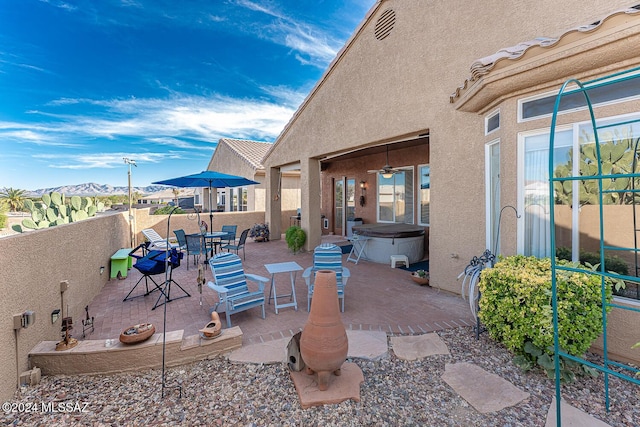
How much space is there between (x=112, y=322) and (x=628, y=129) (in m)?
8.35

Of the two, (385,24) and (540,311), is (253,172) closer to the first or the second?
(385,24)

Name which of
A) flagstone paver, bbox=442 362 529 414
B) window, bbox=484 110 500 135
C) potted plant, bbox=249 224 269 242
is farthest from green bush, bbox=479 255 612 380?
potted plant, bbox=249 224 269 242

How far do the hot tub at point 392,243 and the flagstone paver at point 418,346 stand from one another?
4.81m

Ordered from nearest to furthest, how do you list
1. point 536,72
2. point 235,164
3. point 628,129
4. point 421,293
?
point 628,129 < point 536,72 < point 421,293 < point 235,164

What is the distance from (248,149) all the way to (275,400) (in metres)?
20.1

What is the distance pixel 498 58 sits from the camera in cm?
402

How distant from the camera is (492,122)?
5.14 m

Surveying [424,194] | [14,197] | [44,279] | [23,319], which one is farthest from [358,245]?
[14,197]

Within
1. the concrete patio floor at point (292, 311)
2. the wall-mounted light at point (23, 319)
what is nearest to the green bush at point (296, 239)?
the concrete patio floor at point (292, 311)

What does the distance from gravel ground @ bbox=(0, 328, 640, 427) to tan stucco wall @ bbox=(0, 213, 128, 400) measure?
21.1 inches

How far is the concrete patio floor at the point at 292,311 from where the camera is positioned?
14.9 feet

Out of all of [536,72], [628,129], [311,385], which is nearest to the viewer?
[311,385]

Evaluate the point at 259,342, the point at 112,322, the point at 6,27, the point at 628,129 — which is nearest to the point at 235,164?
the point at 6,27

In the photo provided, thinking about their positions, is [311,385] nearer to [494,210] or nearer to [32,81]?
[494,210]
